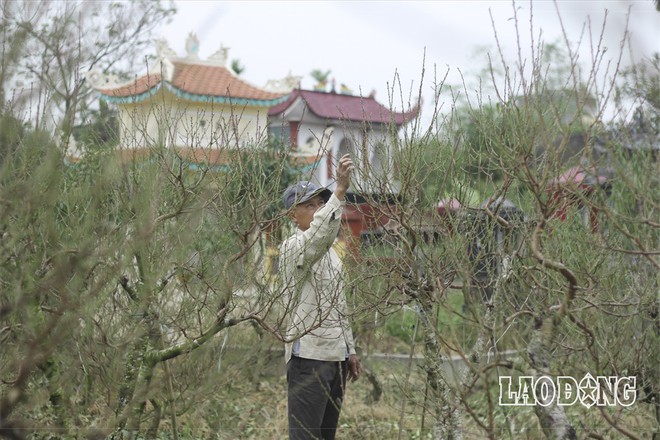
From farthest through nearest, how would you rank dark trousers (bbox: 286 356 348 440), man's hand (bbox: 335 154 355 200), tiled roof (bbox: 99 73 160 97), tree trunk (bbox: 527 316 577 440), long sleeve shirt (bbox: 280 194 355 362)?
tiled roof (bbox: 99 73 160 97)
dark trousers (bbox: 286 356 348 440)
long sleeve shirt (bbox: 280 194 355 362)
man's hand (bbox: 335 154 355 200)
tree trunk (bbox: 527 316 577 440)

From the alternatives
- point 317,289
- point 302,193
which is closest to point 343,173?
point 302,193

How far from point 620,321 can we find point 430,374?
1416 millimetres

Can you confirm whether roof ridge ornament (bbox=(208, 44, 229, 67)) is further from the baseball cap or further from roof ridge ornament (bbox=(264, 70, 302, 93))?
the baseball cap

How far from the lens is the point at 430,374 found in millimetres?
4398

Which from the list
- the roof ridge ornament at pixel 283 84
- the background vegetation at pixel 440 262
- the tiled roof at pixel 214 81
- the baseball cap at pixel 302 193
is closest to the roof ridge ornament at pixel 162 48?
the tiled roof at pixel 214 81

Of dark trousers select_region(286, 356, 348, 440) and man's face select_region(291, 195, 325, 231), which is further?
man's face select_region(291, 195, 325, 231)

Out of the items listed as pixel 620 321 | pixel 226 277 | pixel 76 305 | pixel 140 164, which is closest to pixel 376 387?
pixel 620 321

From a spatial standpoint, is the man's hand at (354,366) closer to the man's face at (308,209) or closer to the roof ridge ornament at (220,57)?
the man's face at (308,209)

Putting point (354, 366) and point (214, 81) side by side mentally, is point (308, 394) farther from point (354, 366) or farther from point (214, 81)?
point (214, 81)

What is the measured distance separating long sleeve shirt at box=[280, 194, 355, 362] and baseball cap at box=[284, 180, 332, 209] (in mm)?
171

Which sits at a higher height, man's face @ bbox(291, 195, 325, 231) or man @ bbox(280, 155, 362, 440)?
man's face @ bbox(291, 195, 325, 231)

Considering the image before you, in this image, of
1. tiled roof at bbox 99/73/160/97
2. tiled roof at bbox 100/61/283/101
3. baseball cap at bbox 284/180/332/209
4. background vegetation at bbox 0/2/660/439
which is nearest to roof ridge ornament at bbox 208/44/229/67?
tiled roof at bbox 100/61/283/101

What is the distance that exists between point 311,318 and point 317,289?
0.17 meters

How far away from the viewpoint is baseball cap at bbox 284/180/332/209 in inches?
172
